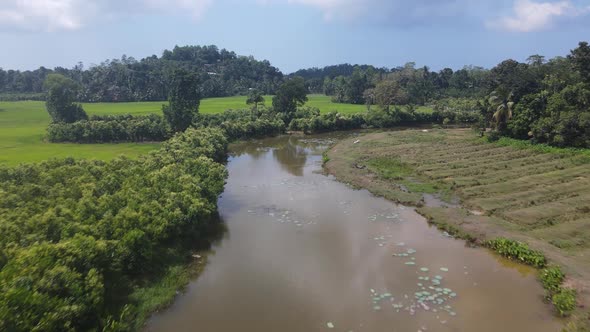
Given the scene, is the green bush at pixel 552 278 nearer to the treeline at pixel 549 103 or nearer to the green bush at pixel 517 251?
the green bush at pixel 517 251

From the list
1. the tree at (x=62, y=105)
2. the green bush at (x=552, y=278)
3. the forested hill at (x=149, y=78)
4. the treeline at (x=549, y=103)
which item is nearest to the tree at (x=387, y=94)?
the treeline at (x=549, y=103)

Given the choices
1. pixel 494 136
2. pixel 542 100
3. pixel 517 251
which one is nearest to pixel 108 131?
Answer: pixel 517 251

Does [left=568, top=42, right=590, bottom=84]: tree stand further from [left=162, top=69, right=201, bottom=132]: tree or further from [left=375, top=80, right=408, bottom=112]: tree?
[left=162, top=69, right=201, bottom=132]: tree

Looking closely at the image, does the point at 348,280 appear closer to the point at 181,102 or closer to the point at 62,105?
the point at 181,102

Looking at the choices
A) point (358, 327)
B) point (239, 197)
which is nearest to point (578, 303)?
point (358, 327)

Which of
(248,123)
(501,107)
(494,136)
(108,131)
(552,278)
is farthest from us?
(248,123)

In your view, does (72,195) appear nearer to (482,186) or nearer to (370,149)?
(482,186)
